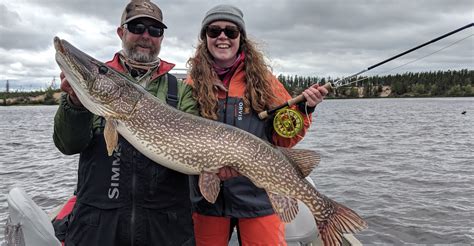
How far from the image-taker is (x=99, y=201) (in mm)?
2625

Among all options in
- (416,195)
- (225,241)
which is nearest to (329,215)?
(225,241)

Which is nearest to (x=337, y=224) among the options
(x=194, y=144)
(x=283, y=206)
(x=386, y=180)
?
(x=283, y=206)

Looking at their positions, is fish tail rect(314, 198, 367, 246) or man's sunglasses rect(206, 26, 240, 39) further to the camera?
man's sunglasses rect(206, 26, 240, 39)

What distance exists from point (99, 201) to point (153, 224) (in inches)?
14.8

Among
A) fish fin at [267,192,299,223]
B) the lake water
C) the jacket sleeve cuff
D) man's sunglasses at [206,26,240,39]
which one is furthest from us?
the lake water

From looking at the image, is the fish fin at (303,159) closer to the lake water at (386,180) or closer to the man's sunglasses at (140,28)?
the man's sunglasses at (140,28)

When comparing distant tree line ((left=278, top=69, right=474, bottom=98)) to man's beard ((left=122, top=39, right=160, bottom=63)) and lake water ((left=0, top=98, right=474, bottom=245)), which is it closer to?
lake water ((left=0, top=98, right=474, bottom=245))

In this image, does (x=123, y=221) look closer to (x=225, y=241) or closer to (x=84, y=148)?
(x=84, y=148)

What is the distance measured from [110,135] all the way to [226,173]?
87 centimetres

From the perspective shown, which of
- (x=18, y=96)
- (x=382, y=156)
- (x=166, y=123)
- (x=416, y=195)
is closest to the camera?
(x=166, y=123)

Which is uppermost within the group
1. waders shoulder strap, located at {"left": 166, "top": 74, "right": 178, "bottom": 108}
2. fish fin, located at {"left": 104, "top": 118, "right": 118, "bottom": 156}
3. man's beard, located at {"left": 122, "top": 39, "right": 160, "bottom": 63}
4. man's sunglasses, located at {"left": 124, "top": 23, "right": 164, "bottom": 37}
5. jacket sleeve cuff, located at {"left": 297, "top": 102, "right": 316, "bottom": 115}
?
man's sunglasses, located at {"left": 124, "top": 23, "right": 164, "bottom": 37}

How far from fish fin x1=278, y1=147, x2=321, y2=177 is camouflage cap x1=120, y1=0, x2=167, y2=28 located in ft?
4.45

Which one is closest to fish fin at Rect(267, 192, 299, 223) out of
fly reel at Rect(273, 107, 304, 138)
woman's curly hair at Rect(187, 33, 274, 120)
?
fly reel at Rect(273, 107, 304, 138)

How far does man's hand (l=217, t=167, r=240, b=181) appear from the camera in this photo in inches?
117
